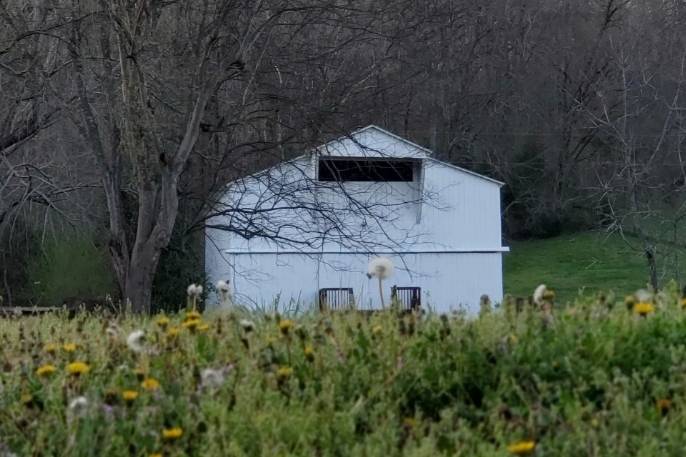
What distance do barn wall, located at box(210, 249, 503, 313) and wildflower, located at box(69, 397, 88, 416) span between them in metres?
20.7

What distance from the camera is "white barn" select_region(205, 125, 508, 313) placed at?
17.2 m

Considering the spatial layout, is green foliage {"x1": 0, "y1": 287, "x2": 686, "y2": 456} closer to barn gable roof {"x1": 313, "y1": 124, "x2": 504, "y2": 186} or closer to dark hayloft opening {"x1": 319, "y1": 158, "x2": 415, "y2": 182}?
barn gable roof {"x1": 313, "y1": 124, "x2": 504, "y2": 186}

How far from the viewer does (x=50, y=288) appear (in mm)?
24453

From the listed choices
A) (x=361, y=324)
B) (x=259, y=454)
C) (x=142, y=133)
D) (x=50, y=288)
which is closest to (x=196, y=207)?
(x=142, y=133)

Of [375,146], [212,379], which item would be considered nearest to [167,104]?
[375,146]

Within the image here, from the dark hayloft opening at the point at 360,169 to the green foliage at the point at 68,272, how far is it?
6541 mm

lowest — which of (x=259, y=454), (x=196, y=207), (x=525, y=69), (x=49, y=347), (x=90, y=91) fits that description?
(x=259, y=454)

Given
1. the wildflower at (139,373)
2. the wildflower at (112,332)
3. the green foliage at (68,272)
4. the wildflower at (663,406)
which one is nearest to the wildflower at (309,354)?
the wildflower at (139,373)

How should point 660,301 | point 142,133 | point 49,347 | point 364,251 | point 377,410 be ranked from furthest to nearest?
1. point 364,251
2. point 142,133
3. point 660,301
4. point 49,347
5. point 377,410

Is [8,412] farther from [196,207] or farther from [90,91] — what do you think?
[196,207]

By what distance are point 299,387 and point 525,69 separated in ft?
146

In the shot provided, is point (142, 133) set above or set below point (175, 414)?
above

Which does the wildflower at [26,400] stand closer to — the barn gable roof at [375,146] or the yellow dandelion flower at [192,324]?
the yellow dandelion flower at [192,324]

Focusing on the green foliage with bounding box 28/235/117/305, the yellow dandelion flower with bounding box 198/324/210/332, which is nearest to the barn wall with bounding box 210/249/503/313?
the green foliage with bounding box 28/235/117/305
